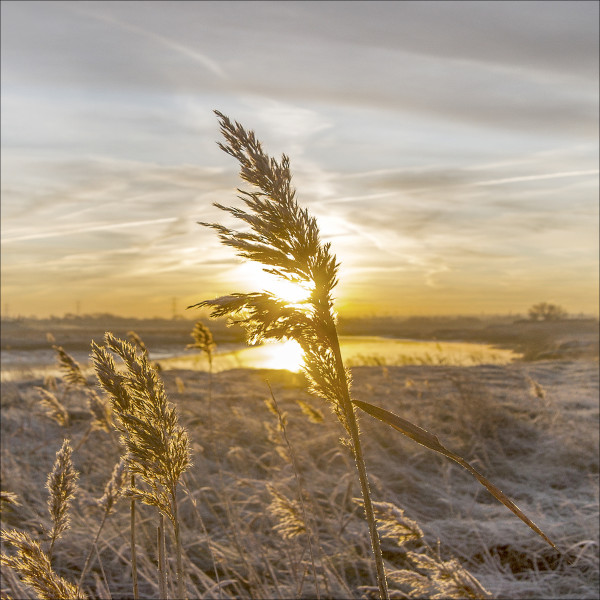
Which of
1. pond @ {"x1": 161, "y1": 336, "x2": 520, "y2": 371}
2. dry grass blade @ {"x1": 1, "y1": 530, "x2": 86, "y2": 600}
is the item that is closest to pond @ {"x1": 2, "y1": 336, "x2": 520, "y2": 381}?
pond @ {"x1": 161, "y1": 336, "x2": 520, "y2": 371}

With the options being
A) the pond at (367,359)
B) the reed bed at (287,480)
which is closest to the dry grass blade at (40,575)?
the reed bed at (287,480)

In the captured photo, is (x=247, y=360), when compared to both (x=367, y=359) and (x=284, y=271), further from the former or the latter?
(x=284, y=271)

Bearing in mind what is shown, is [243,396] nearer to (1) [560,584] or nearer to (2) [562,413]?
(2) [562,413]

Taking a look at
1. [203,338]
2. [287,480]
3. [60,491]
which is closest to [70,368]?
[203,338]

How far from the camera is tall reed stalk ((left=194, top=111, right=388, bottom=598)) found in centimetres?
113

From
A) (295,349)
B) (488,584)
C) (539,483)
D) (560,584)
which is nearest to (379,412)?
(295,349)

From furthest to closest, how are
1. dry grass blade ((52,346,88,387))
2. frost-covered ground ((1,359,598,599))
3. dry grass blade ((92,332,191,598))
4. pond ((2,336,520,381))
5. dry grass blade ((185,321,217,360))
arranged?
pond ((2,336,520,381)) → dry grass blade ((185,321,217,360)) → frost-covered ground ((1,359,598,599)) → dry grass blade ((52,346,88,387)) → dry grass blade ((92,332,191,598))

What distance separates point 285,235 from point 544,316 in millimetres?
73567

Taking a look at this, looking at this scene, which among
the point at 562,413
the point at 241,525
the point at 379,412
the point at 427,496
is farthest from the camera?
the point at 562,413

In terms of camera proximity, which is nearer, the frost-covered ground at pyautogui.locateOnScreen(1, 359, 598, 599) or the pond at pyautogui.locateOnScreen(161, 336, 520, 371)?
the frost-covered ground at pyautogui.locateOnScreen(1, 359, 598, 599)

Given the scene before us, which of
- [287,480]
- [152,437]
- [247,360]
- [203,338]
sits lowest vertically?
[247,360]

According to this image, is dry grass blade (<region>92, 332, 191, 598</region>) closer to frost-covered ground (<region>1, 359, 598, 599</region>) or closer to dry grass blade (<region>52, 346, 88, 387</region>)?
frost-covered ground (<region>1, 359, 598, 599</region>)

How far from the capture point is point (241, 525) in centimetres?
501

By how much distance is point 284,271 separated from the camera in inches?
47.0
